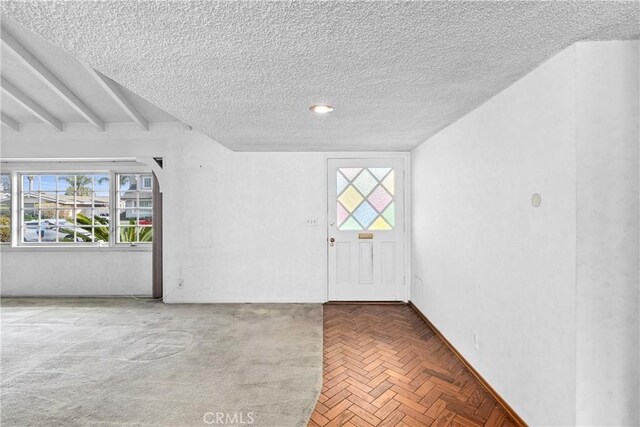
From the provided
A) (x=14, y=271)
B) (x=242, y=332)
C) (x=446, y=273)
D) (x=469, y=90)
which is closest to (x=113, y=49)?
(x=469, y=90)

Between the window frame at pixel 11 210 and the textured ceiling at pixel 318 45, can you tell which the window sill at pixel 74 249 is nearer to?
the window frame at pixel 11 210

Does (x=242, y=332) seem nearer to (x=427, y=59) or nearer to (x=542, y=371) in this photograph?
(x=542, y=371)

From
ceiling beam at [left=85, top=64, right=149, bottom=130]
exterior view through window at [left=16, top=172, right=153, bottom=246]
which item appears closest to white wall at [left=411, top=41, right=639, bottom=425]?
ceiling beam at [left=85, top=64, right=149, bottom=130]

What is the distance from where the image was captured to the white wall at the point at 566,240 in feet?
4.61

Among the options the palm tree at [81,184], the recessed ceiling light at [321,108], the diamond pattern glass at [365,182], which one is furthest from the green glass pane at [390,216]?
the palm tree at [81,184]

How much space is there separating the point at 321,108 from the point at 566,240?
1.77 meters

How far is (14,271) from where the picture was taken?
459cm

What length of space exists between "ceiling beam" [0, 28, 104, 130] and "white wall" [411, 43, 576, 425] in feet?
13.0

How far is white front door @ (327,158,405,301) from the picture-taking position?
4.20 m

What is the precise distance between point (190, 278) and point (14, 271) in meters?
2.87

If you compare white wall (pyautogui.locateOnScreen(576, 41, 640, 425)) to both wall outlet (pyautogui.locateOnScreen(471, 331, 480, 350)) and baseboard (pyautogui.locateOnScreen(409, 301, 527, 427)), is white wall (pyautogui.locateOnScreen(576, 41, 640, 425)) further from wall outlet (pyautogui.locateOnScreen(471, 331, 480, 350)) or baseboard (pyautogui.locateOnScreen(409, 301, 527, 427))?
wall outlet (pyautogui.locateOnScreen(471, 331, 480, 350))

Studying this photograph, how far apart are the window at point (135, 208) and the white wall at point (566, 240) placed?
464 centimetres

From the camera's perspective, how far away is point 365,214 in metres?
4.21

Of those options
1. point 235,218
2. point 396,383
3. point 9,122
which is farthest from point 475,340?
point 9,122
